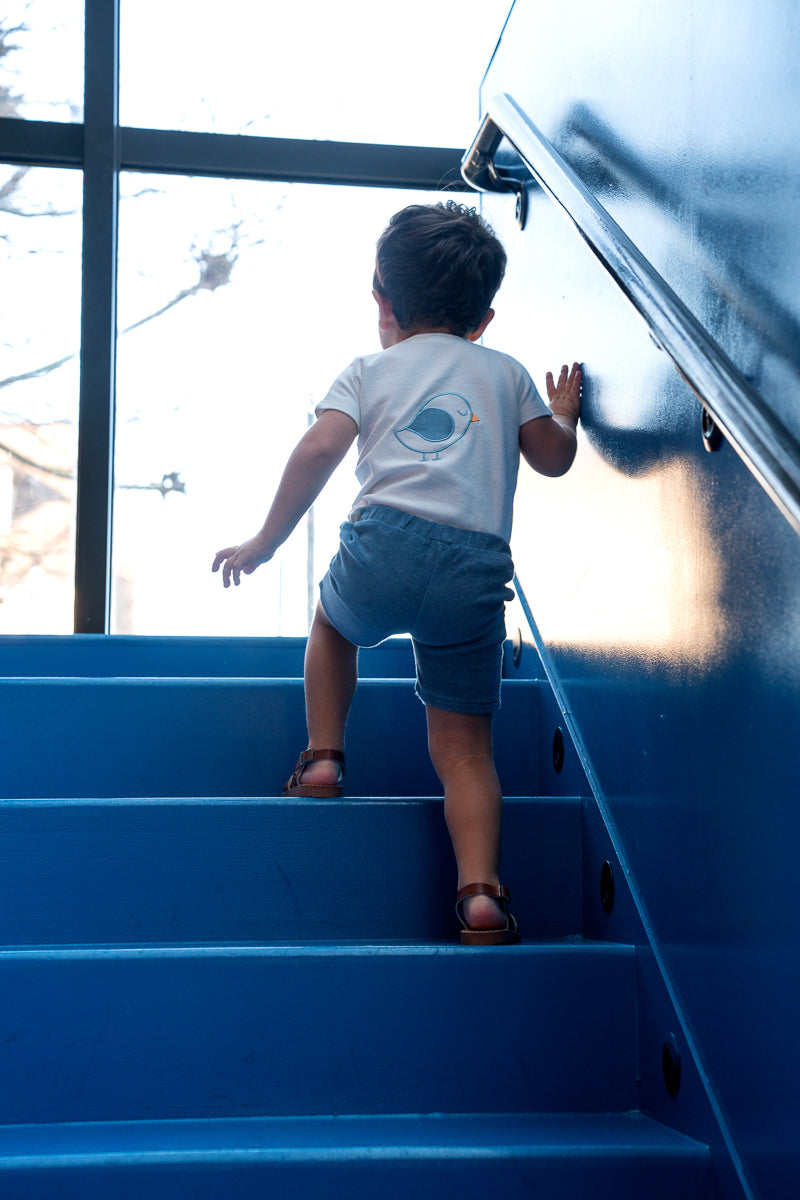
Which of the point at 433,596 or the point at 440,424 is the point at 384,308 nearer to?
the point at 440,424

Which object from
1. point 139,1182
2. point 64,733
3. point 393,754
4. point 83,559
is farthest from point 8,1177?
point 83,559

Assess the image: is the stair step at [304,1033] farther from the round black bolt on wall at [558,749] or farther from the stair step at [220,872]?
the round black bolt on wall at [558,749]

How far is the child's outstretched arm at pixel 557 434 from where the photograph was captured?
173cm

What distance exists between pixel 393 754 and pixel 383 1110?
0.70 metres

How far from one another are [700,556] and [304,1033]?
2.35 feet

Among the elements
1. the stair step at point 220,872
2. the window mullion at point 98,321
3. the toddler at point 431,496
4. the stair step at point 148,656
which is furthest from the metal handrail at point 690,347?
the window mullion at point 98,321

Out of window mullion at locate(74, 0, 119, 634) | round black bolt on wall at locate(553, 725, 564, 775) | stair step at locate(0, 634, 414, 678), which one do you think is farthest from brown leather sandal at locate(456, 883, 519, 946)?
window mullion at locate(74, 0, 119, 634)

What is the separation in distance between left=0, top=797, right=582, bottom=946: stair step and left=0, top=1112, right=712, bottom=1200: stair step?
1.03 ft

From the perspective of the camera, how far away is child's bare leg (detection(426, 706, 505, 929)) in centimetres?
139

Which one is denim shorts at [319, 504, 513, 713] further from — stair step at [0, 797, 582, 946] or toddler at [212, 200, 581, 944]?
stair step at [0, 797, 582, 946]

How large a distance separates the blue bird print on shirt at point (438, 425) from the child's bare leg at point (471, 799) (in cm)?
41

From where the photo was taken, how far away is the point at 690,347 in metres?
1.03

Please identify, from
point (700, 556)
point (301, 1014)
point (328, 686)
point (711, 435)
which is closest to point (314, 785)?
point (328, 686)

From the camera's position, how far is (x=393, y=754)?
185 cm
